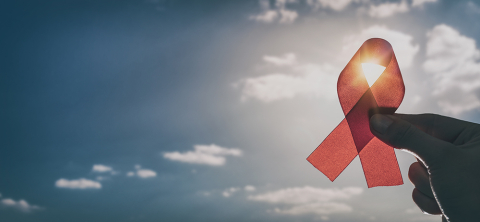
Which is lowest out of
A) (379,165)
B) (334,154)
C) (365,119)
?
(379,165)

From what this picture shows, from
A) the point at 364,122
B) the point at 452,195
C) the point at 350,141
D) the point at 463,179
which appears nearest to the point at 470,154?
the point at 463,179

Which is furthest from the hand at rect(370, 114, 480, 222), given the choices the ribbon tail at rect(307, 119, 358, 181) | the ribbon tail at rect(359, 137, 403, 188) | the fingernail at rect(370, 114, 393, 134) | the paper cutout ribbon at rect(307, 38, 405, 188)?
the ribbon tail at rect(307, 119, 358, 181)

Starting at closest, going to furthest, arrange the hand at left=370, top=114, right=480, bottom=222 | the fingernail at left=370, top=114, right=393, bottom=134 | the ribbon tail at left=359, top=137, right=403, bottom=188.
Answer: the hand at left=370, top=114, right=480, bottom=222
the fingernail at left=370, top=114, right=393, bottom=134
the ribbon tail at left=359, top=137, right=403, bottom=188

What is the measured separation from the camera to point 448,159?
1.92 metres

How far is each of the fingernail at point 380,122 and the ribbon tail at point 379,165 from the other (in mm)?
455

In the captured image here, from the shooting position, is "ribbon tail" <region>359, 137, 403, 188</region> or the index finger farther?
"ribbon tail" <region>359, 137, 403, 188</region>

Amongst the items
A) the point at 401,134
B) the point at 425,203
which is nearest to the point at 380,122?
the point at 401,134

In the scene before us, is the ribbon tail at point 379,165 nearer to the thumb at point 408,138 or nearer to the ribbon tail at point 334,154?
the ribbon tail at point 334,154

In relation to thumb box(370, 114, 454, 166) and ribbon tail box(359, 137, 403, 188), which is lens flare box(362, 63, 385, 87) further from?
ribbon tail box(359, 137, 403, 188)

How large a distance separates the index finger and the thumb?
16.7 inches

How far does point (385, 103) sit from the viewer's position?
2.38 m

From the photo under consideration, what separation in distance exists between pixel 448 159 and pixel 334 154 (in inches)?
38.4

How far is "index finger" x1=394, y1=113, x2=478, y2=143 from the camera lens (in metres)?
2.35

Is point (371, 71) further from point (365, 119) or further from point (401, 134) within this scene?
point (401, 134)
